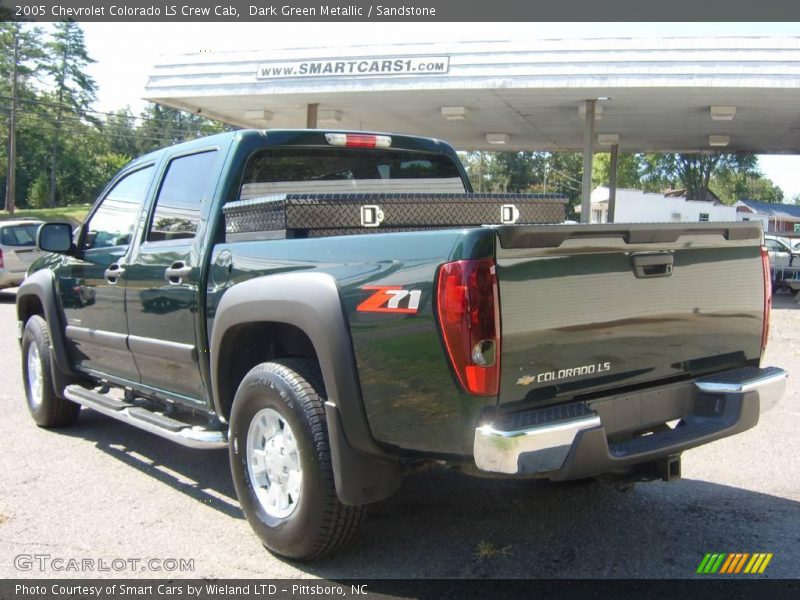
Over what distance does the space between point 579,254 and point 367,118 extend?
1685 centimetres

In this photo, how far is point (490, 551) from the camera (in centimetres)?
385

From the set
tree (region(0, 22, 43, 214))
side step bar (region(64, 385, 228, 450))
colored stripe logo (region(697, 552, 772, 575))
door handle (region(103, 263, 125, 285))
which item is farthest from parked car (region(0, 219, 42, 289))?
tree (region(0, 22, 43, 214))

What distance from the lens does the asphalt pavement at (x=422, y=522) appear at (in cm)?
371

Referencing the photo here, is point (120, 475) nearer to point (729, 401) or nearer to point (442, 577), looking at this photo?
point (442, 577)

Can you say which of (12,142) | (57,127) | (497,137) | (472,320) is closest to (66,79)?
(57,127)

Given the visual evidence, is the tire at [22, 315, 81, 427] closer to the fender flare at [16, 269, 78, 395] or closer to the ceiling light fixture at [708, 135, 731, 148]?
the fender flare at [16, 269, 78, 395]

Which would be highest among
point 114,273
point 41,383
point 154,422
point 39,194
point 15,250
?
point 39,194

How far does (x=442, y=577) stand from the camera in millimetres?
3576

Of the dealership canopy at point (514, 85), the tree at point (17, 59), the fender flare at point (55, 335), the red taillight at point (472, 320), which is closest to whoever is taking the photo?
the red taillight at point (472, 320)

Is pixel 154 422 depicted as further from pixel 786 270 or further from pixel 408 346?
pixel 786 270

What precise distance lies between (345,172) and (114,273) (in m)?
1.61

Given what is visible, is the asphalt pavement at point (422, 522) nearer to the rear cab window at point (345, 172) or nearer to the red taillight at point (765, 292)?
the red taillight at point (765, 292)

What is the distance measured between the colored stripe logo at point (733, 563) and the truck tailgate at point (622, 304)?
0.88 metres

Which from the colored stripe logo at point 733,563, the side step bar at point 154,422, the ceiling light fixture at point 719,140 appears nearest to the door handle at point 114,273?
the side step bar at point 154,422
